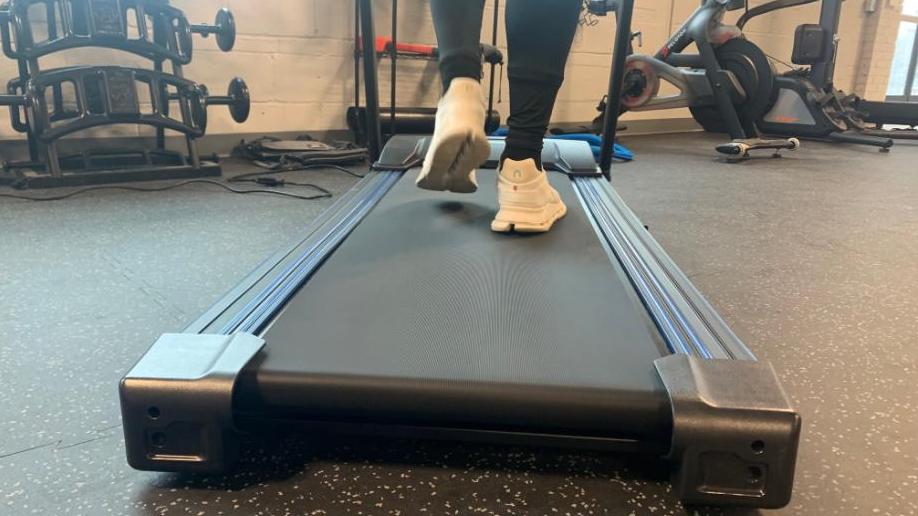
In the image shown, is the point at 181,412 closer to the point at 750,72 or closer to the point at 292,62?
the point at 292,62

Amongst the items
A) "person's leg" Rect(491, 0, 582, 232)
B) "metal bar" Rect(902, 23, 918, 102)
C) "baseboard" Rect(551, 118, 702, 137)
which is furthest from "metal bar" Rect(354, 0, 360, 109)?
"metal bar" Rect(902, 23, 918, 102)

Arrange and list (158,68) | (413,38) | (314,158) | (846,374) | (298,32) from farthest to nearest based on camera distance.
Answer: (413,38), (298,32), (314,158), (158,68), (846,374)

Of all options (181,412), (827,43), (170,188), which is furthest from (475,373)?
(827,43)

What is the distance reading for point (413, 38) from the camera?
3.56 m

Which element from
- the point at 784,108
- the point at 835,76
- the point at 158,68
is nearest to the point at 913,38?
the point at 835,76

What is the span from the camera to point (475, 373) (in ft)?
2.23

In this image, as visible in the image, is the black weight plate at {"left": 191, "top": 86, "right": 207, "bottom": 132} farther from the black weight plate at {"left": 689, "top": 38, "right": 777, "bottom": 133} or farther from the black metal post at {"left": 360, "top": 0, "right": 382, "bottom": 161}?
the black weight plate at {"left": 689, "top": 38, "right": 777, "bottom": 133}

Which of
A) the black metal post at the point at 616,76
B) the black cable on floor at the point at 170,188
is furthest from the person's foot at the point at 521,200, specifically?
the black cable on floor at the point at 170,188

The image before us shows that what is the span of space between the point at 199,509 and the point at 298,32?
2887mm

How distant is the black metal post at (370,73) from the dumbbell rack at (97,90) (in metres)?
0.78

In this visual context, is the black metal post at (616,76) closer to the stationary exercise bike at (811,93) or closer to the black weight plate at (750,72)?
the black weight plate at (750,72)

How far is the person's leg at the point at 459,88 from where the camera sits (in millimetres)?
1150

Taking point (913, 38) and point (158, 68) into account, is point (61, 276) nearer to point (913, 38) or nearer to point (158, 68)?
point (158, 68)

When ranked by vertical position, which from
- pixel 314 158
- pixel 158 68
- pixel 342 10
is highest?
pixel 342 10
